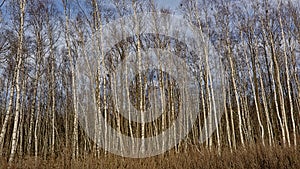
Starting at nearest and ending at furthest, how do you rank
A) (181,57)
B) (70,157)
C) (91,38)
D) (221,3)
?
(70,157) < (91,38) < (221,3) < (181,57)

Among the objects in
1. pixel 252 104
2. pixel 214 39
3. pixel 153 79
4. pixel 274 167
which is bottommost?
pixel 274 167

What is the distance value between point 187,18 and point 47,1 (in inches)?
326

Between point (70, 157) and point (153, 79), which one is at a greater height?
point (153, 79)

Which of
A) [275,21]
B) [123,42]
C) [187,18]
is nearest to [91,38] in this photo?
[123,42]

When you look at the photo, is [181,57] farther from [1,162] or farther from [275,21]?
[1,162]

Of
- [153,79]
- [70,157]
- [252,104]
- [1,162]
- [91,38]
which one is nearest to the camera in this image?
[1,162]

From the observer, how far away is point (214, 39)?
53.3ft

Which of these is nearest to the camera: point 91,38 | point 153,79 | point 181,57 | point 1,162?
point 1,162

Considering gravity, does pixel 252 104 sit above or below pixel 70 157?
above

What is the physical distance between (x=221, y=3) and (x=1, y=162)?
13.9m

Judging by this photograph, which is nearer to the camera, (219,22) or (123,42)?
(219,22)

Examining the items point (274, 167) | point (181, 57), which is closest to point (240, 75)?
point (181, 57)

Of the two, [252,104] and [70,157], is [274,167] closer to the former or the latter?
[70,157]

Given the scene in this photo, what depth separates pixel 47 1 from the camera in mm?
15242
